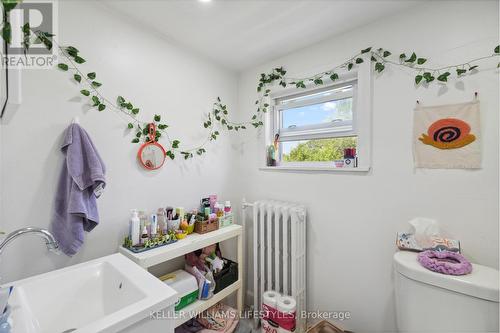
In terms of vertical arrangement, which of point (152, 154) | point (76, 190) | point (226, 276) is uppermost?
point (152, 154)

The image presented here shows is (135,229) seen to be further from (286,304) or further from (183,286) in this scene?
(286,304)

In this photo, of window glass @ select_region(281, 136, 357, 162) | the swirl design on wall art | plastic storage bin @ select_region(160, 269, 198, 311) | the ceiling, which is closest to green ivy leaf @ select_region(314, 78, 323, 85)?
the ceiling

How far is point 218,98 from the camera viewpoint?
1938 mm

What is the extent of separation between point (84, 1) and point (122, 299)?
1.55 m

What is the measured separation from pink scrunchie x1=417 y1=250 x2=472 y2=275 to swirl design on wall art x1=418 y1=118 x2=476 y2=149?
542 mm

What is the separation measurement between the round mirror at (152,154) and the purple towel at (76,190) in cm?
30

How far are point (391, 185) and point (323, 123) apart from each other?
66 centimetres

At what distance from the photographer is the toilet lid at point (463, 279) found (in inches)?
34.3

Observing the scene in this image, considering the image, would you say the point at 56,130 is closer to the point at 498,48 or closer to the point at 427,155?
the point at 427,155

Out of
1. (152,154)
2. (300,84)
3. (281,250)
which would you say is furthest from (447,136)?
(152,154)

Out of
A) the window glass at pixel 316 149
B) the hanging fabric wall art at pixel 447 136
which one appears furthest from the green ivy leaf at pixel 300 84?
the hanging fabric wall art at pixel 447 136

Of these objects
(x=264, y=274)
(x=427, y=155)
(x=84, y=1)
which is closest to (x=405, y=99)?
(x=427, y=155)

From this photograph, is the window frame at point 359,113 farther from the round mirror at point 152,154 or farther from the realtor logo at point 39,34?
the realtor logo at point 39,34

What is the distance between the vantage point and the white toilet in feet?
2.87
